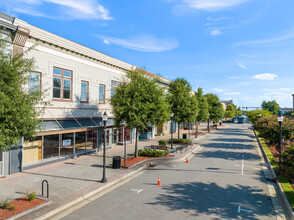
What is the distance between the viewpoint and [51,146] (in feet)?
55.6

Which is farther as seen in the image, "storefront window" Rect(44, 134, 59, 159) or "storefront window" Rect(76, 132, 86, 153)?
"storefront window" Rect(76, 132, 86, 153)

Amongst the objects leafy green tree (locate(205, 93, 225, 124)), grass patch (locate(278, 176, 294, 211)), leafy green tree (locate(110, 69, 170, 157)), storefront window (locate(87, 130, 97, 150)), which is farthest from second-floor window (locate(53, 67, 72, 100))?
leafy green tree (locate(205, 93, 225, 124))

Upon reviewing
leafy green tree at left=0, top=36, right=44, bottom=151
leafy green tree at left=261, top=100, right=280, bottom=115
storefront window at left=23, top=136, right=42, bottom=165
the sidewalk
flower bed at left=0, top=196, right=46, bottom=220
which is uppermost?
leafy green tree at left=261, top=100, right=280, bottom=115

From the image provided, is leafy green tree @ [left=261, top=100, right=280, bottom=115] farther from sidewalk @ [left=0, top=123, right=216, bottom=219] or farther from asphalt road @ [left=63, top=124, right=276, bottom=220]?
sidewalk @ [left=0, top=123, right=216, bottom=219]

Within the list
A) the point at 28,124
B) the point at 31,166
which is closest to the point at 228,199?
the point at 28,124

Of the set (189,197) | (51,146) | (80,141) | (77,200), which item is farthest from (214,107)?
(77,200)

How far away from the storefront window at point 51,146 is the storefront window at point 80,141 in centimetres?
232

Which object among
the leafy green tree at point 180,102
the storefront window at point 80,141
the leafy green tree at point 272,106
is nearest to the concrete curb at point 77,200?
the storefront window at point 80,141

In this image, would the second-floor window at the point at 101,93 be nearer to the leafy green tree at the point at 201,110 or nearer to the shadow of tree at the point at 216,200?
the shadow of tree at the point at 216,200

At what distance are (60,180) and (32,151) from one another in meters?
4.57

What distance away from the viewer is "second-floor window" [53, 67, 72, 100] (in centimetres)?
1775

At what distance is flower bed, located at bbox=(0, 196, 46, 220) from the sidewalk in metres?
0.44

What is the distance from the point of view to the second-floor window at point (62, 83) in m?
17.8

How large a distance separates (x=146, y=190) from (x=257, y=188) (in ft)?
22.5
